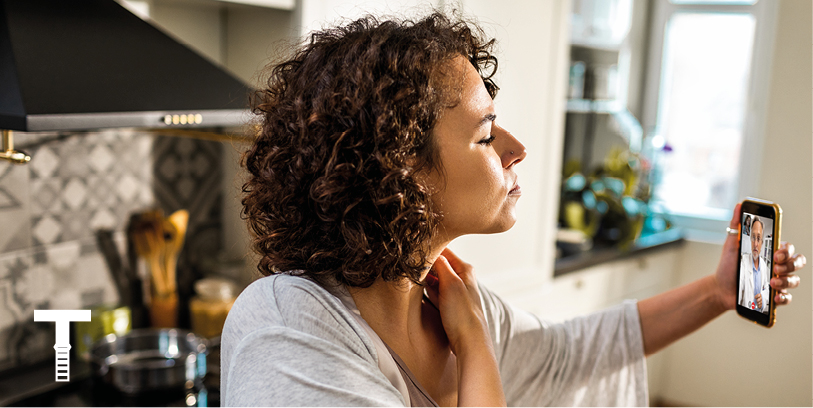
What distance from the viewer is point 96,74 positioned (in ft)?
3.85

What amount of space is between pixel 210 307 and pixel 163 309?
138 mm

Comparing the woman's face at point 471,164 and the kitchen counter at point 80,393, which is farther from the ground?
the woman's face at point 471,164

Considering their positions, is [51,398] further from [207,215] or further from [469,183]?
[469,183]

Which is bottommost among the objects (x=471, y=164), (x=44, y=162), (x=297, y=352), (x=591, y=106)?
(x=297, y=352)

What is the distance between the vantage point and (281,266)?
0.93 m

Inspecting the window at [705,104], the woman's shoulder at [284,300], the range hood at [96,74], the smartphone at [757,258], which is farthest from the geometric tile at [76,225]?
the window at [705,104]

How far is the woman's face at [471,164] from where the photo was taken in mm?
921

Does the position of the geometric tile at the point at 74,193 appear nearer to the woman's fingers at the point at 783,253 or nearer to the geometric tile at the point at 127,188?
the geometric tile at the point at 127,188

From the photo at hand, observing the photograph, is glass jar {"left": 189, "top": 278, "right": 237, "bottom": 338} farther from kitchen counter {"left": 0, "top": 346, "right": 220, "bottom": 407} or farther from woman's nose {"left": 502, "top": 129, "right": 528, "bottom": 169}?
woman's nose {"left": 502, "top": 129, "right": 528, "bottom": 169}

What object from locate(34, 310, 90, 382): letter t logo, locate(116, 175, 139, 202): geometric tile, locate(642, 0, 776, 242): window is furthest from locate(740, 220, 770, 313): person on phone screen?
locate(642, 0, 776, 242): window

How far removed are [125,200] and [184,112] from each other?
0.65m

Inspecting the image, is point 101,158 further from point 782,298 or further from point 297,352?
point 782,298

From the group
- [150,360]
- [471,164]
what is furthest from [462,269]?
[150,360]

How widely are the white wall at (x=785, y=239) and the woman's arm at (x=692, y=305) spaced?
77.2 inches
